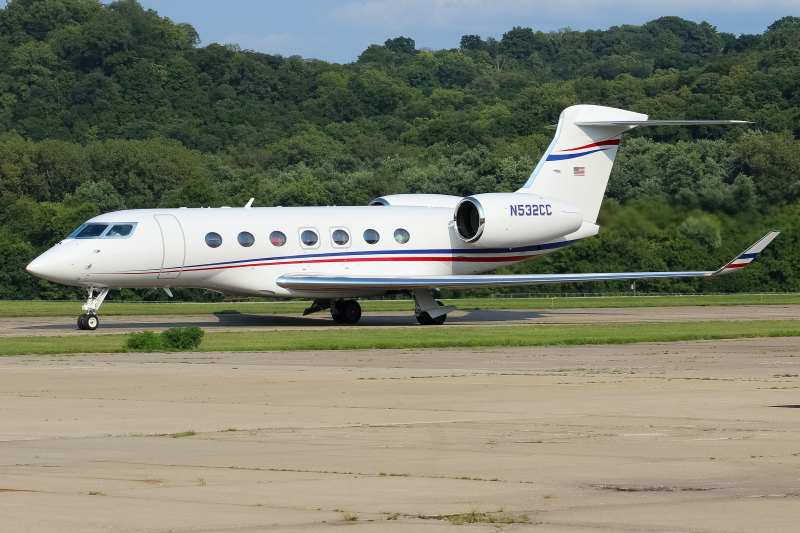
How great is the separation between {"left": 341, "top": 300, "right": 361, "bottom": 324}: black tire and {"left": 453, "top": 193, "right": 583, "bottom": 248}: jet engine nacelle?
3.80 m

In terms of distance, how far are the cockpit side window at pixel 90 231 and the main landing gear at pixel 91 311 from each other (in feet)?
4.51

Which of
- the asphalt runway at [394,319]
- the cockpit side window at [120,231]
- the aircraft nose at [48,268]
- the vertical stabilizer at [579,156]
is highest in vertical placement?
the vertical stabilizer at [579,156]

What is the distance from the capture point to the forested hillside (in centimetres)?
4788

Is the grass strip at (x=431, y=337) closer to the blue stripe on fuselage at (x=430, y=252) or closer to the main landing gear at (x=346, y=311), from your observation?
the blue stripe on fuselage at (x=430, y=252)

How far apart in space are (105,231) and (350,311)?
310 inches

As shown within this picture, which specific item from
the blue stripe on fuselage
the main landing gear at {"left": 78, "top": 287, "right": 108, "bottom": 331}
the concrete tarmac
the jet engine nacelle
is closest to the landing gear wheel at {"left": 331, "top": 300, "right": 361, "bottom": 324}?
the blue stripe on fuselage

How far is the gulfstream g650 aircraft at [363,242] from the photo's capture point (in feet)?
106

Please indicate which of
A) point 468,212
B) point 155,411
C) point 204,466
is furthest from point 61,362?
point 468,212

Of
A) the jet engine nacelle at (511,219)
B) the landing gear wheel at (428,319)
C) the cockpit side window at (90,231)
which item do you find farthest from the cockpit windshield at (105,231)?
the jet engine nacelle at (511,219)

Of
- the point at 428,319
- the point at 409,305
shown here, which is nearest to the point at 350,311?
the point at 428,319

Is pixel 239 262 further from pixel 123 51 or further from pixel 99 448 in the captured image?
pixel 123 51

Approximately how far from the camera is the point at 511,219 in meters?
36.4

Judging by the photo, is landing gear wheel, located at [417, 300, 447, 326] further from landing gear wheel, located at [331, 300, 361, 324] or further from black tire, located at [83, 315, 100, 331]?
black tire, located at [83, 315, 100, 331]

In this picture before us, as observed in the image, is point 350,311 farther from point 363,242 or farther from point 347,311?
point 363,242
